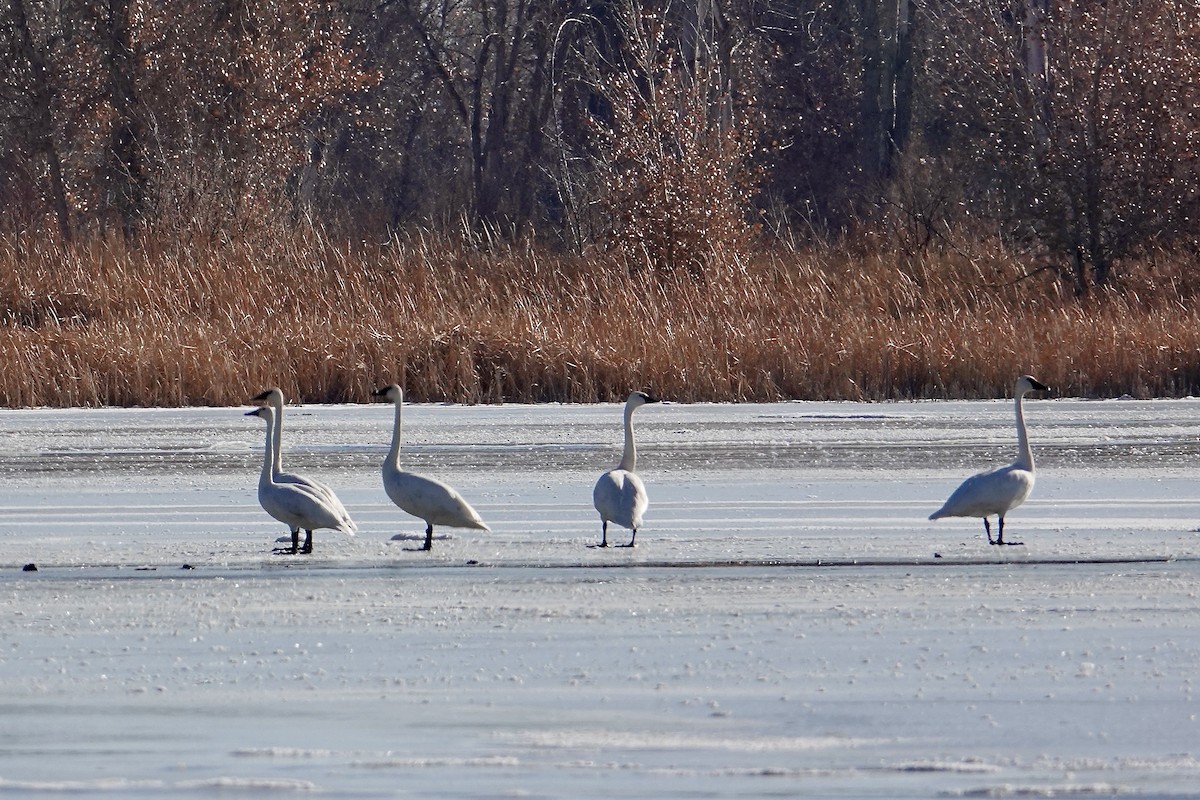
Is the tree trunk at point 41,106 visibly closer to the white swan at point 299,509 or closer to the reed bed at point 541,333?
the reed bed at point 541,333

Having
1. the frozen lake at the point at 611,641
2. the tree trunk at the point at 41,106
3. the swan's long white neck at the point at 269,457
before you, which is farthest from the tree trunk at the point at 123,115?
the swan's long white neck at the point at 269,457

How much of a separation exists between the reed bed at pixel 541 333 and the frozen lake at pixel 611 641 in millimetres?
4077

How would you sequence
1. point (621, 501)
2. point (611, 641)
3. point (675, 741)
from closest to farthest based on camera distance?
point (675, 741) < point (611, 641) < point (621, 501)

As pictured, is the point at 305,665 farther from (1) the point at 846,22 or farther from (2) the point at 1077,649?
(1) the point at 846,22

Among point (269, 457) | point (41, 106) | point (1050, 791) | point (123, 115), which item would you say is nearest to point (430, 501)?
point (269, 457)

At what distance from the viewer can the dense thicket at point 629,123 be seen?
1869 centimetres

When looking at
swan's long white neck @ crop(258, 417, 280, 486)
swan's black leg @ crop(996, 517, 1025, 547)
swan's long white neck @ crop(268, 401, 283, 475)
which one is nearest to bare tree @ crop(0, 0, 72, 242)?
swan's long white neck @ crop(268, 401, 283, 475)

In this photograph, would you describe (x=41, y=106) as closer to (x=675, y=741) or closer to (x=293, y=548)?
(x=293, y=548)

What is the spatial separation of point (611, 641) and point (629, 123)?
14.4 meters

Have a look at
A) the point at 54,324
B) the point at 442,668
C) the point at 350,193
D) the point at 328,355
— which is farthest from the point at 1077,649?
the point at 350,193

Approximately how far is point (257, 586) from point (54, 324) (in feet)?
33.9

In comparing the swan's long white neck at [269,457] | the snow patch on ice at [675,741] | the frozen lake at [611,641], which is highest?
the swan's long white neck at [269,457]

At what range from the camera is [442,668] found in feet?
17.1

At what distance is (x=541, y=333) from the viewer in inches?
582
